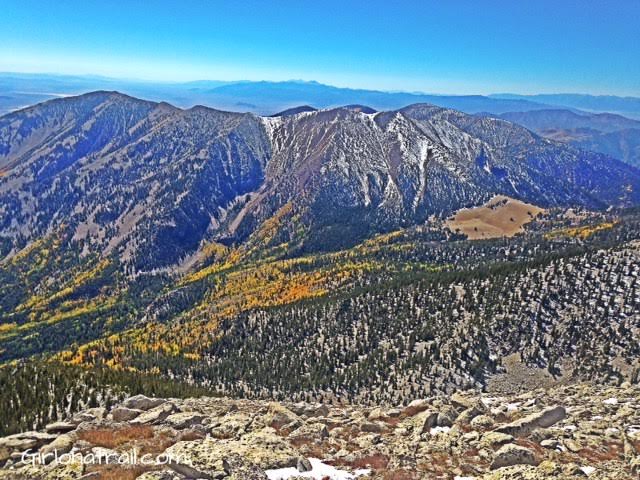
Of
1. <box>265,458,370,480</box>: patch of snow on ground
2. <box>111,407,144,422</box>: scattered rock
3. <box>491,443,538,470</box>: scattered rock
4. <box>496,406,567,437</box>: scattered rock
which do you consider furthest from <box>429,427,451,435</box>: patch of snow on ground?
<box>111,407,144,422</box>: scattered rock

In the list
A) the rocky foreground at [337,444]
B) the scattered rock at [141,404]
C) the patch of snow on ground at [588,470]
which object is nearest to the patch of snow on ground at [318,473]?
the rocky foreground at [337,444]

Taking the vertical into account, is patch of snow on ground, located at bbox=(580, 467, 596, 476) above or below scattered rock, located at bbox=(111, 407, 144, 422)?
above

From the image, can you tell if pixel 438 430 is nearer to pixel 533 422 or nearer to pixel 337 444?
pixel 533 422

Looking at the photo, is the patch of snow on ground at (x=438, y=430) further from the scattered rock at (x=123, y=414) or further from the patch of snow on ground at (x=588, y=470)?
the scattered rock at (x=123, y=414)

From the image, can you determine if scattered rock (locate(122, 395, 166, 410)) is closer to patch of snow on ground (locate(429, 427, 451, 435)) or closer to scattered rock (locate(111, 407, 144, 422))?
scattered rock (locate(111, 407, 144, 422))

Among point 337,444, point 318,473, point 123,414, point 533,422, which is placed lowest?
point 123,414

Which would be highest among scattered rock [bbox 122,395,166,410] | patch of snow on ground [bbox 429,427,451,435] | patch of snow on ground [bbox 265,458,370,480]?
patch of snow on ground [bbox 265,458,370,480]

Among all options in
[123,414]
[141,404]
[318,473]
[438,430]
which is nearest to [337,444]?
[318,473]
